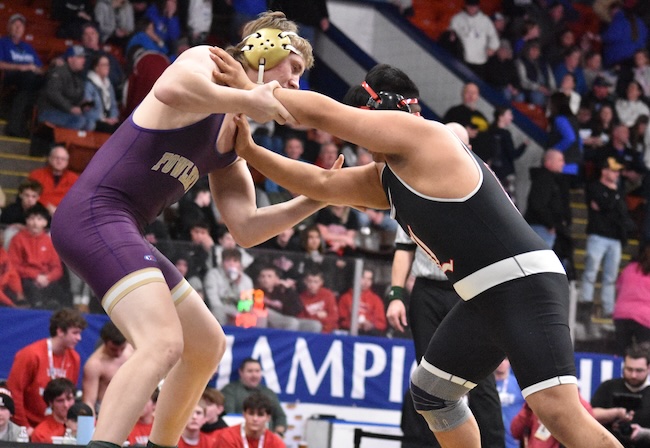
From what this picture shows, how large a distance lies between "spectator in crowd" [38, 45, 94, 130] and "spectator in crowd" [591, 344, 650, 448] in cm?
605

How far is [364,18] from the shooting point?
1686 cm

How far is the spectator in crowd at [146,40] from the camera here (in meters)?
12.7

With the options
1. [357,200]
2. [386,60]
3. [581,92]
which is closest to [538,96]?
[581,92]

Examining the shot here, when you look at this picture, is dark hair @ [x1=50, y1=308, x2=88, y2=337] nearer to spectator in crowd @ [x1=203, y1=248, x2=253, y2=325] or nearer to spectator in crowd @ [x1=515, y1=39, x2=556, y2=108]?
spectator in crowd @ [x1=203, y1=248, x2=253, y2=325]

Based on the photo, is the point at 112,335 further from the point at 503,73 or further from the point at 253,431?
the point at 503,73

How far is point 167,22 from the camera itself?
13453 mm

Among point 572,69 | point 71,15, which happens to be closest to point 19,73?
point 71,15

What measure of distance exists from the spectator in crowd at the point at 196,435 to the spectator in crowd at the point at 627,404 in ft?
9.39

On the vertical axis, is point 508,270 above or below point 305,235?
above

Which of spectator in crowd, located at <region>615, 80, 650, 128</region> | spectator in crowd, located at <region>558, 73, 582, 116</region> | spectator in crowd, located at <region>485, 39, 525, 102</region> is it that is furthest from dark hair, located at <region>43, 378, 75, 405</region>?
spectator in crowd, located at <region>615, 80, 650, 128</region>

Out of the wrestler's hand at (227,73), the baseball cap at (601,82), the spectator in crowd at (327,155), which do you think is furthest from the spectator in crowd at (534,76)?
the wrestler's hand at (227,73)

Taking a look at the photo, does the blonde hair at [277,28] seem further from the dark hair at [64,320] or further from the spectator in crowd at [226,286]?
the spectator in crowd at [226,286]

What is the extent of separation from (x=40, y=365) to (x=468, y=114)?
716 cm

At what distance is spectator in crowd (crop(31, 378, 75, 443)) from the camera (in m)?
7.85
